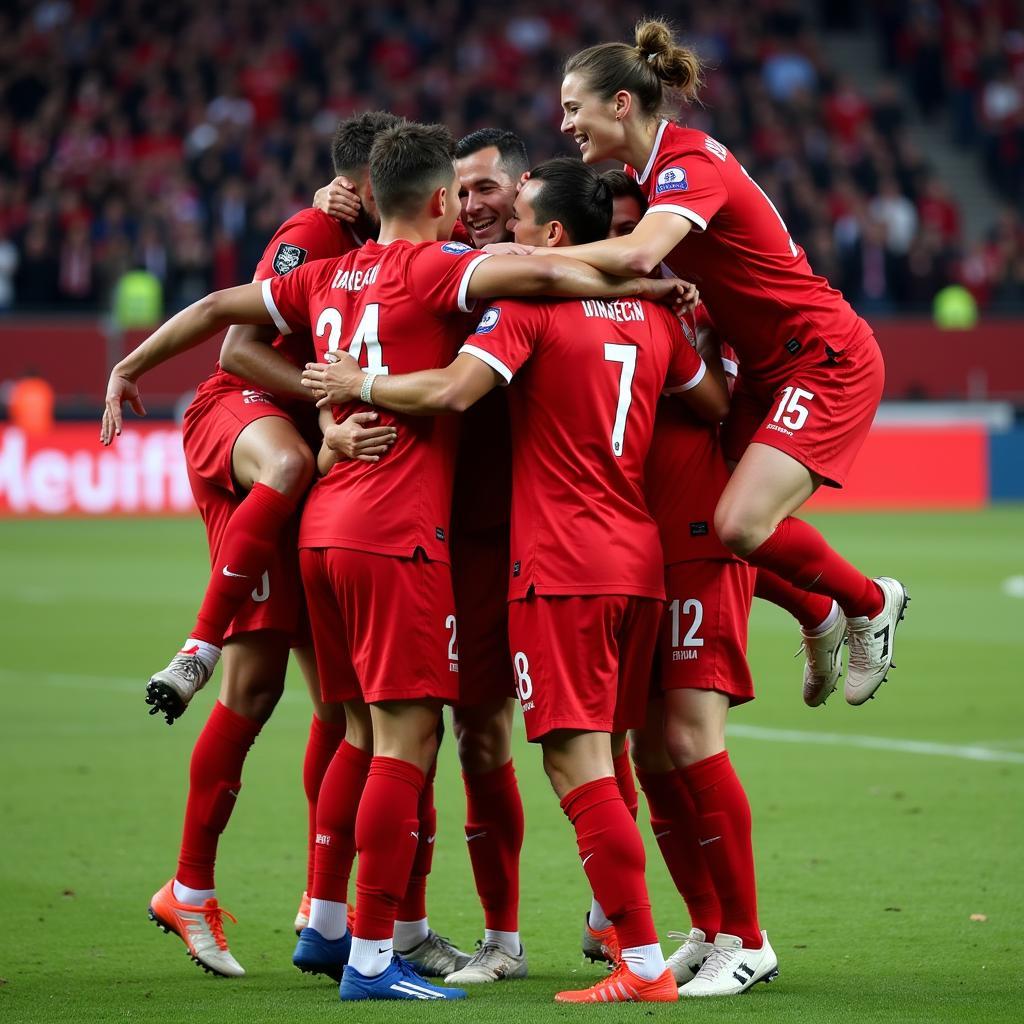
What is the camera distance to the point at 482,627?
528 cm

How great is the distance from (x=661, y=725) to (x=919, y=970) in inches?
39.5

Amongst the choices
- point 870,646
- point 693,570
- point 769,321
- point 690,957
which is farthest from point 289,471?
point 870,646

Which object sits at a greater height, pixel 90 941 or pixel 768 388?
pixel 768 388

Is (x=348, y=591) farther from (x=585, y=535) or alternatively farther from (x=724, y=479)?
(x=724, y=479)

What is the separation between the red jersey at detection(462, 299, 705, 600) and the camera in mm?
4898

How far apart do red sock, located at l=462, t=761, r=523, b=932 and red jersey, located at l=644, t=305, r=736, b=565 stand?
0.86m

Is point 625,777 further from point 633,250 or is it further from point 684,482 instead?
point 633,250

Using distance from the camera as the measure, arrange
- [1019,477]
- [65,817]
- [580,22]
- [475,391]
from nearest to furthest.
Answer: [475,391] < [65,817] < [1019,477] < [580,22]

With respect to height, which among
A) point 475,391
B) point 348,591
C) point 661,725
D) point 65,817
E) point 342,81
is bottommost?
point 65,817

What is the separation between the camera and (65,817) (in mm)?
7730

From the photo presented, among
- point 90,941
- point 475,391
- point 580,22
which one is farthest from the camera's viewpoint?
point 580,22

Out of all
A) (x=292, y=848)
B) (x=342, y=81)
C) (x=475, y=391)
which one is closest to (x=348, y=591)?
(x=475, y=391)

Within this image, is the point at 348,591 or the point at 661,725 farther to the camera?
the point at 661,725

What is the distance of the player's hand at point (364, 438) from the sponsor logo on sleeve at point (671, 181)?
108 cm
